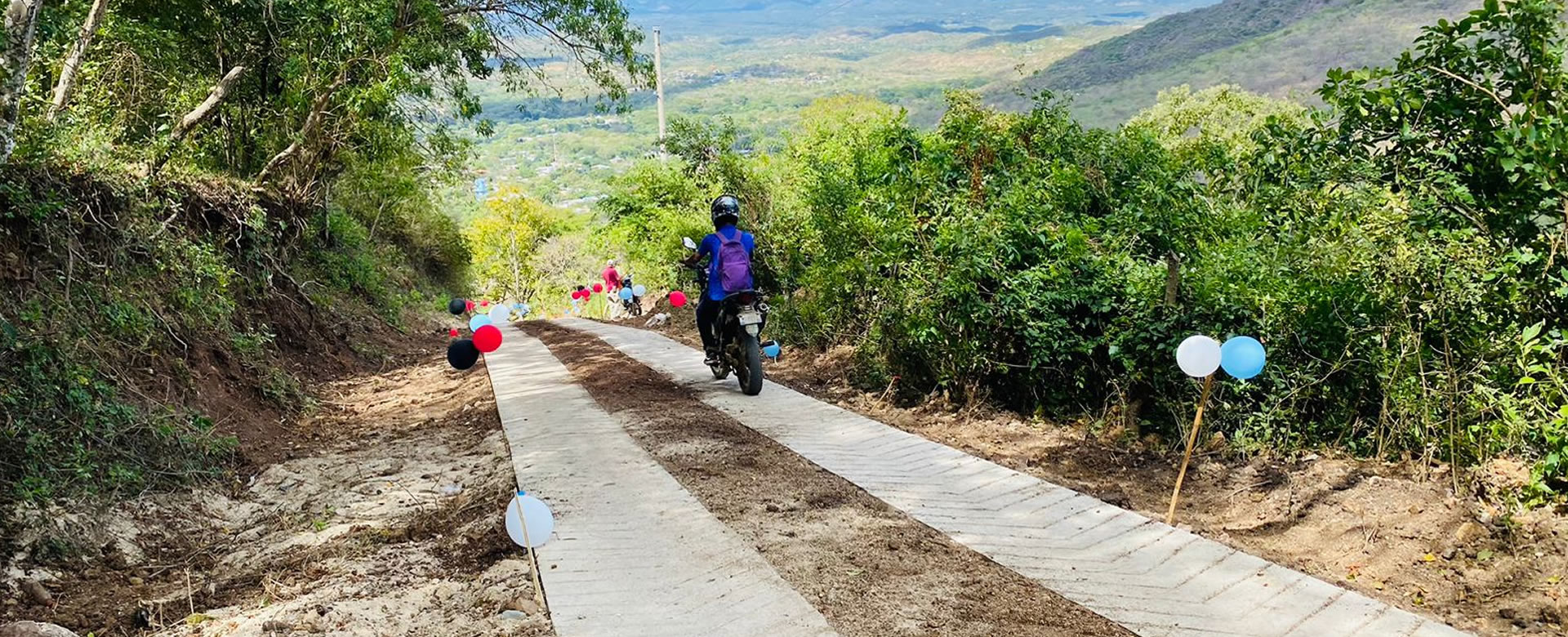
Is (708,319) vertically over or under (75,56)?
under

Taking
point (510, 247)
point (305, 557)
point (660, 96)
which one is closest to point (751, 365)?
point (305, 557)

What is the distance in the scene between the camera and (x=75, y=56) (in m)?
7.32

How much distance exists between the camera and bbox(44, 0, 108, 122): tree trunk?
6.62m

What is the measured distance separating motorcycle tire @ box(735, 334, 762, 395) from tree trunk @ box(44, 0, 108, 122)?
208 inches

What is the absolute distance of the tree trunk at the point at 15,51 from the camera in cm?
505

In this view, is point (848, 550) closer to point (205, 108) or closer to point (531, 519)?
point (531, 519)

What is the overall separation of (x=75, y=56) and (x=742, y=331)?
5797mm

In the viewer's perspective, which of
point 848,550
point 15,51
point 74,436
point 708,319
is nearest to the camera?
point 848,550

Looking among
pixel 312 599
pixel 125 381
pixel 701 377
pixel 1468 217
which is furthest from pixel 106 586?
pixel 1468 217

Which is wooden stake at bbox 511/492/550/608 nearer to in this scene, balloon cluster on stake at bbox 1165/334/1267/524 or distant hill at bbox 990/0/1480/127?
balloon cluster on stake at bbox 1165/334/1267/524

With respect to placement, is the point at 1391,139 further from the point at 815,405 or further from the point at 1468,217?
the point at 815,405

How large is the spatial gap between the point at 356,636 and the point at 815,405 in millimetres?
4493

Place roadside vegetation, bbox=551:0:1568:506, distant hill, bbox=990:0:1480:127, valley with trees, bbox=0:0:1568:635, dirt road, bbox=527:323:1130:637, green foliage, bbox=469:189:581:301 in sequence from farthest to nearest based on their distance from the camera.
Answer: distant hill, bbox=990:0:1480:127 → green foliage, bbox=469:189:581:301 → roadside vegetation, bbox=551:0:1568:506 → valley with trees, bbox=0:0:1568:635 → dirt road, bbox=527:323:1130:637

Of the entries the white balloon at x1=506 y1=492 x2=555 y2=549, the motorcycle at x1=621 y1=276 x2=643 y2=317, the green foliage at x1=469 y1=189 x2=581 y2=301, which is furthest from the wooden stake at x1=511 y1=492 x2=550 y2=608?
the green foliage at x1=469 y1=189 x2=581 y2=301
